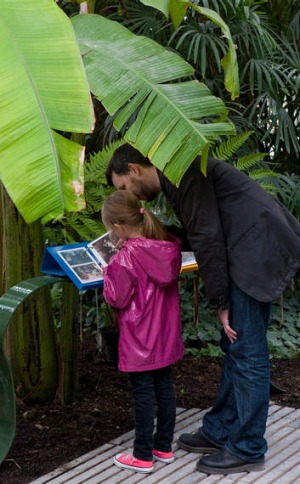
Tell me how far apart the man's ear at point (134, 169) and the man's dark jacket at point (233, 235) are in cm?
11

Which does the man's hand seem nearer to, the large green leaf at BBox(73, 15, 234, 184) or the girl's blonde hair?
the girl's blonde hair

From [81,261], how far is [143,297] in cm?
36

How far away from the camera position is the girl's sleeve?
3.76m

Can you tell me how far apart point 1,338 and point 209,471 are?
3.95ft

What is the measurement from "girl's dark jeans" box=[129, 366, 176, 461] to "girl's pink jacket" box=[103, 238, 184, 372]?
0.10 metres

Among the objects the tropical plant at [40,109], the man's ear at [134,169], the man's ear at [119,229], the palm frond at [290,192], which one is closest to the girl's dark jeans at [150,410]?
the man's ear at [119,229]

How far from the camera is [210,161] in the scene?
12.7 ft

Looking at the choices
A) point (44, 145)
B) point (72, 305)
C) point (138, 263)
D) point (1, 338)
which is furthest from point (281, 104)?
point (44, 145)

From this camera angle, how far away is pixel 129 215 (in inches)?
150

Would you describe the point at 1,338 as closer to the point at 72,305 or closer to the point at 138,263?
the point at 138,263

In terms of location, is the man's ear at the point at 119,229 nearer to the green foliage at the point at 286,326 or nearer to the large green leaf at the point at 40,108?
the large green leaf at the point at 40,108

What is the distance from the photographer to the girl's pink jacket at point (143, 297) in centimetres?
378

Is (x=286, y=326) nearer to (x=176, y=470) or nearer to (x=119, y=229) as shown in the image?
(x=176, y=470)

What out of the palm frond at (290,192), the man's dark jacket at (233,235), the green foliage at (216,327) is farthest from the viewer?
the palm frond at (290,192)
